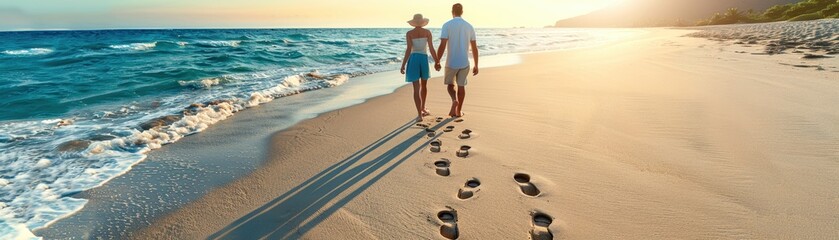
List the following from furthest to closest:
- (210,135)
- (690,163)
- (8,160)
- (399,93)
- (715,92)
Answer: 1. (399,93)
2. (715,92)
3. (210,135)
4. (8,160)
5. (690,163)

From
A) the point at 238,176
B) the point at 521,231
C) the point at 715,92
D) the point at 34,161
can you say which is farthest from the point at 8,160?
the point at 715,92

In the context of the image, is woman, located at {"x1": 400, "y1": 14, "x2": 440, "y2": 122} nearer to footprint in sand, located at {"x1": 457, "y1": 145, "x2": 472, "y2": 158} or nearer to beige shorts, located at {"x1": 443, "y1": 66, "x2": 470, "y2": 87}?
beige shorts, located at {"x1": 443, "y1": 66, "x2": 470, "y2": 87}

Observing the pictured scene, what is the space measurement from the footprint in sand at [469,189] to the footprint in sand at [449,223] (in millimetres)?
232

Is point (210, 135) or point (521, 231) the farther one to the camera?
point (210, 135)

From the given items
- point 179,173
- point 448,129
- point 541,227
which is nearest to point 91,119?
point 179,173

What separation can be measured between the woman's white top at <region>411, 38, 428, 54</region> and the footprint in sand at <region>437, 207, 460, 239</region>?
2.92 metres

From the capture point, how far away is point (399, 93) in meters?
7.38

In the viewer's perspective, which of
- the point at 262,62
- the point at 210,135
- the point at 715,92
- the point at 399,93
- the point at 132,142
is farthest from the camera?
the point at 262,62

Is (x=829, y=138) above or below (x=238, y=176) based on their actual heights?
above

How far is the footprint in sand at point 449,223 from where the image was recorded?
91.1 inches

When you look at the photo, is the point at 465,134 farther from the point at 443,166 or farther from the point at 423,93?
the point at 423,93

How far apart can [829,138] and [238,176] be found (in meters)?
5.57

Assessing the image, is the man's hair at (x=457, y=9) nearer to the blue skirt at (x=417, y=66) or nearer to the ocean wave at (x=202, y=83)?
the blue skirt at (x=417, y=66)

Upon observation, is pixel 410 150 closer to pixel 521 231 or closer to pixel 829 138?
pixel 521 231
